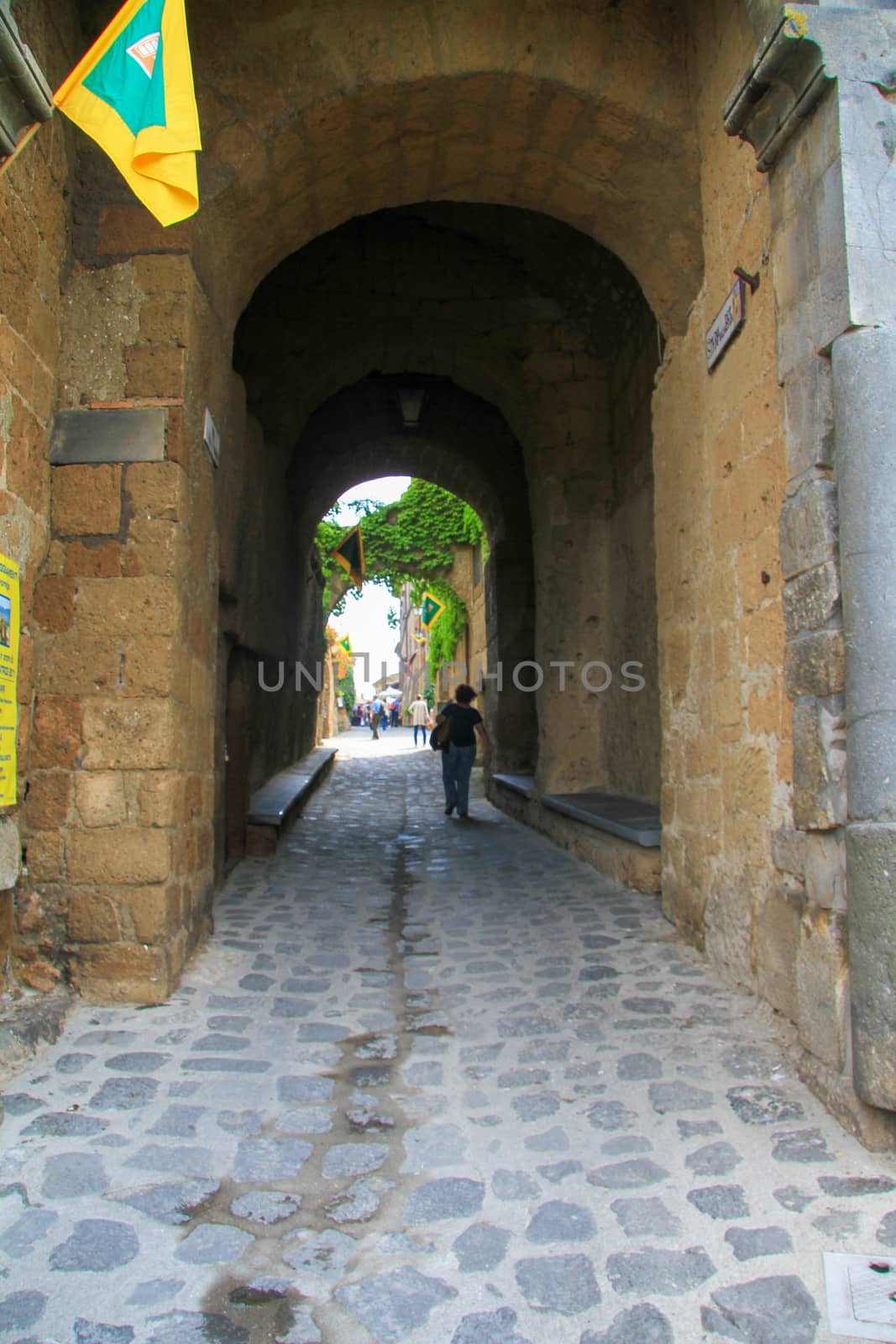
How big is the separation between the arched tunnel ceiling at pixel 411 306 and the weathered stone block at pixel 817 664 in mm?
4863

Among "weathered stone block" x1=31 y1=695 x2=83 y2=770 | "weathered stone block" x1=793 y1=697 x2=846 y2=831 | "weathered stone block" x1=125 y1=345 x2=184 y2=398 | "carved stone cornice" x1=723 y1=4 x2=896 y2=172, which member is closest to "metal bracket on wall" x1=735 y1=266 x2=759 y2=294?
"carved stone cornice" x1=723 y1=4 x2=896 y2=172

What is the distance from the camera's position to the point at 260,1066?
8.84 feet

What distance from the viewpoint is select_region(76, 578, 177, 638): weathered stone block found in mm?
3238

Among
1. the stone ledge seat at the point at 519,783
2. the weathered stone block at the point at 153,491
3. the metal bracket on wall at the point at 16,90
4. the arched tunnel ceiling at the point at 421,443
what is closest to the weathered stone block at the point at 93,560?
the weathered stone block at the point at 153,491

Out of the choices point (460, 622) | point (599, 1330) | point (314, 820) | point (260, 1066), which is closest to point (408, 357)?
point (314, 820)

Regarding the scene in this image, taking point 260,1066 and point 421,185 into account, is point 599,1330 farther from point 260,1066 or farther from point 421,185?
point 421,185

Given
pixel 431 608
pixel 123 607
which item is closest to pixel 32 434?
pixel 123 607

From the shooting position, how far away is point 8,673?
2896 millimetres

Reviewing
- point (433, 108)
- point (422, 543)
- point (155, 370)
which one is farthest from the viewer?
point (422, 543)

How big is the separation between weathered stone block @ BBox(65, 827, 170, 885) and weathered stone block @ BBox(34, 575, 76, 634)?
0.73 m

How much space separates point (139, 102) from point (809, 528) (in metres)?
2.26

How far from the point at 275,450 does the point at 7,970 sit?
5.03 m

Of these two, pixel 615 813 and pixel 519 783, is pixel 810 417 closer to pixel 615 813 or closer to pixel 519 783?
pixel 615 813

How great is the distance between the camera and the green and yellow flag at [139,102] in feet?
8.70
